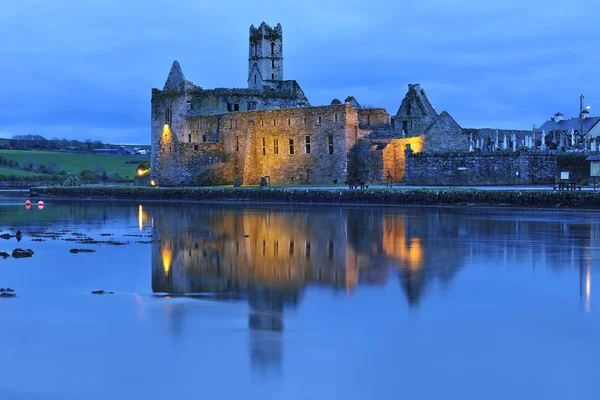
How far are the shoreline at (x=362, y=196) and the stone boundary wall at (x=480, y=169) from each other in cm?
411

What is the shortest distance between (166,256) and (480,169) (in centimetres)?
2304

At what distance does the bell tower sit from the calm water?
35586 millimetres

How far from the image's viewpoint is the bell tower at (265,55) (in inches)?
2174

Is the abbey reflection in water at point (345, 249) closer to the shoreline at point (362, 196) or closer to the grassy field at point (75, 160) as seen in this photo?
the shoreline at point (362, 196)

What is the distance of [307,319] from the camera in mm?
10562

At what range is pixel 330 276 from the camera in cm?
1422

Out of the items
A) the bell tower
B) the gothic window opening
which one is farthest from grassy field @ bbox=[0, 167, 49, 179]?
the bell tower

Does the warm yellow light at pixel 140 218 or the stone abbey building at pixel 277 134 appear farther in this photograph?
the stone abbey building at pixel 277 134

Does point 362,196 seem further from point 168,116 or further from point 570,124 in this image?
point 570,124

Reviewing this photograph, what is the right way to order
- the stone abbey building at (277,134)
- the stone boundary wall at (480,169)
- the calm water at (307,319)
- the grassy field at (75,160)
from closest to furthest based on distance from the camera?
the calm water at (307,319) < the stone boundary wall at (480,169) < the stone abbey building at (277,134) < the grassy field at (75,160)

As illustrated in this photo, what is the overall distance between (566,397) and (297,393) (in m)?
2.41

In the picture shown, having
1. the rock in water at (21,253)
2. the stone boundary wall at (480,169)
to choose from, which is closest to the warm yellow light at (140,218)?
the rock in water at (21,253)

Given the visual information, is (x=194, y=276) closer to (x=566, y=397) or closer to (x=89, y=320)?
(x=89, y=320)

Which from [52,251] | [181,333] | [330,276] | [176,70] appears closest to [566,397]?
[181,333]
